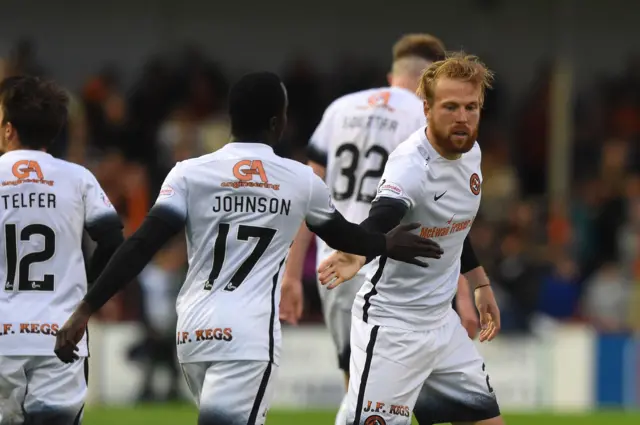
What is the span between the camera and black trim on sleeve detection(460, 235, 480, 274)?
7.53 metres

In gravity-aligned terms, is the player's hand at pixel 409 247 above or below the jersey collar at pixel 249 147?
below

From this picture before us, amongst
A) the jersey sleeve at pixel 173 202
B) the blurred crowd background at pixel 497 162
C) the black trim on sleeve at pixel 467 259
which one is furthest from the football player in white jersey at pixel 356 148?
the blurred crowd background at pixel 497 162

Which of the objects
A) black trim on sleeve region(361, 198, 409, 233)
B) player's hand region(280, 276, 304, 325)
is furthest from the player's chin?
player's hand region(280, 276, 304, 325)

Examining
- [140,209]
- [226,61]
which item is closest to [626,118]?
[226,61]

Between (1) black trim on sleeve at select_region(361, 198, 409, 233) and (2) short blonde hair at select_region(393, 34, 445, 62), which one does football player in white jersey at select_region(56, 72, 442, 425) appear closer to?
(1) black trim on sleeve at select_region(361, 198, 409, 233)

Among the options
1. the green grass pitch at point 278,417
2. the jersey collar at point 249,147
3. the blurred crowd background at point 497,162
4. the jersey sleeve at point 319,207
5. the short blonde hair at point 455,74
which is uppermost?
the short blonde hair at point 455,74

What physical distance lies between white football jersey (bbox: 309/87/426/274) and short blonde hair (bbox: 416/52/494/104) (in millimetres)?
1428

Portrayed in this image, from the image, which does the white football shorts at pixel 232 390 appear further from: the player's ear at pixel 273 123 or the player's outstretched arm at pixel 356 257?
the player's ear at pixel 273 123

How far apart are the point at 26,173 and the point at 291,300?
2028 millimetres

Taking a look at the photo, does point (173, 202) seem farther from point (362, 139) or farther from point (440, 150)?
point (362, 139)

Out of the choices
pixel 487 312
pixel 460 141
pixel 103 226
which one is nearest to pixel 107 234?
pixel 103 226

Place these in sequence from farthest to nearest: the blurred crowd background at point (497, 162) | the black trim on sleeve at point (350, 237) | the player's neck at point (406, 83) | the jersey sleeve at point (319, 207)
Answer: the blurred crowd background at point (497, 162) → the player's neck at point (406, 83) → the jersey sleeve at point (319, 207) → the black trim on sleeve at point (350, 237)

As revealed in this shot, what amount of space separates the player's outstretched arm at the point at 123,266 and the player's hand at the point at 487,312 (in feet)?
6.62

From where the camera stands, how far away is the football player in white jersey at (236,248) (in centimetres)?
618
